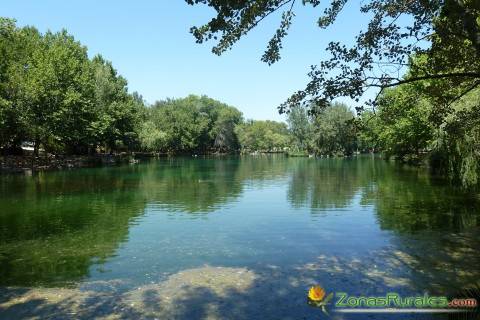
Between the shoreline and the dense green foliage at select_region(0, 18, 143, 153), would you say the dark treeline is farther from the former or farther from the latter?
the shoreline

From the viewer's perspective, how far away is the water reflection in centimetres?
1619

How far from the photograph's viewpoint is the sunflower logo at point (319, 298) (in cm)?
1054

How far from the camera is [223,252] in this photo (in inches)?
659

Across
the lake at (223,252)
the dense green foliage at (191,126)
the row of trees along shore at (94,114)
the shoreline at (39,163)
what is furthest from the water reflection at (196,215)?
the dense green foliage at (191,126)

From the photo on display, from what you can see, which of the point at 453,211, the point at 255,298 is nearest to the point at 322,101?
the point at 255,298

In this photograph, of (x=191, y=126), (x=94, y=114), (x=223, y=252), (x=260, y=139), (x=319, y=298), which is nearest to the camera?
(x=319, y=298)

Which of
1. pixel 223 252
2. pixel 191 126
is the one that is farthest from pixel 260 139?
pixel 223 252

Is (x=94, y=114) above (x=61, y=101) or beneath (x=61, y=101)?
beneath

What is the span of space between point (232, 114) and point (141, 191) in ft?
458

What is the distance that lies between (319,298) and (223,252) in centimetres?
653

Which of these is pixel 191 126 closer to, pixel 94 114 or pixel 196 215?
pixel 94 114

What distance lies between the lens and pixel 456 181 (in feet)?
112

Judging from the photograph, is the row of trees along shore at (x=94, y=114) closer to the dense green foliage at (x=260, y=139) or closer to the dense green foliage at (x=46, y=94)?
the dense green foliage at (x=46, y=94)

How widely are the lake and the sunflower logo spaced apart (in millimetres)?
230
